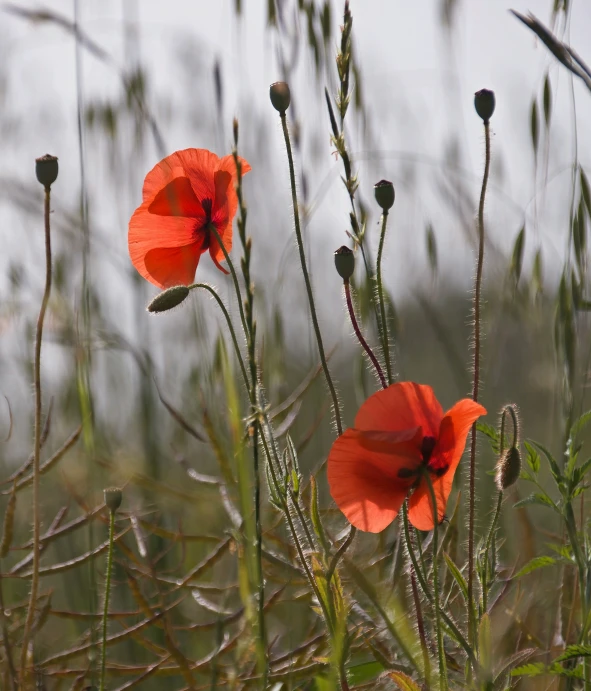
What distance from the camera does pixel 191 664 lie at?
1.39 m

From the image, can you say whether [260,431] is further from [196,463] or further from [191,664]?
[196,463]

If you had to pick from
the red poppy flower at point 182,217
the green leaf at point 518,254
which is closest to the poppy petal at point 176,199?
the red poppy flower at point 182,217

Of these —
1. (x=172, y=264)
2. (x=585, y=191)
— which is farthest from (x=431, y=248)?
(x=172, y=264)

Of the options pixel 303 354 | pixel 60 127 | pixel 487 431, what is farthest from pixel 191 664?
pixel 303 354

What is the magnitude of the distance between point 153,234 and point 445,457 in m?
0.57

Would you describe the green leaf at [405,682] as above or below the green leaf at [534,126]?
below

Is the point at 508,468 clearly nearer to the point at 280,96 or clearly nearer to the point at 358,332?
the point at 358,332

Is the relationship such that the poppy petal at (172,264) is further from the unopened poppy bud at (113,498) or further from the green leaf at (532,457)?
the green leaf at (532,457)

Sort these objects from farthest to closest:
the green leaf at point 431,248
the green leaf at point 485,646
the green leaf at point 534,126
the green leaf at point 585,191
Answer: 1. the green leaf at point 431,248
2. the green leaf at point 534,126
3. the green leaf at point 585,191
4. the green leaf at point 485,646

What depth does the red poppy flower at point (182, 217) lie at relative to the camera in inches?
48.6

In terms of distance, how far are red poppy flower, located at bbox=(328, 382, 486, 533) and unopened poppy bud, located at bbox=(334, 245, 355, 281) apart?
164 mm

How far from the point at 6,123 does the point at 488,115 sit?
69.0 inches

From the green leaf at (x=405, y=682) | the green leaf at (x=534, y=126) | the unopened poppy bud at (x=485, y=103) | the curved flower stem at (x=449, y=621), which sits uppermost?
the green leaf at (x=534, y=126)

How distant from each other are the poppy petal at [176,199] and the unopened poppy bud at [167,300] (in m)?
0.16
